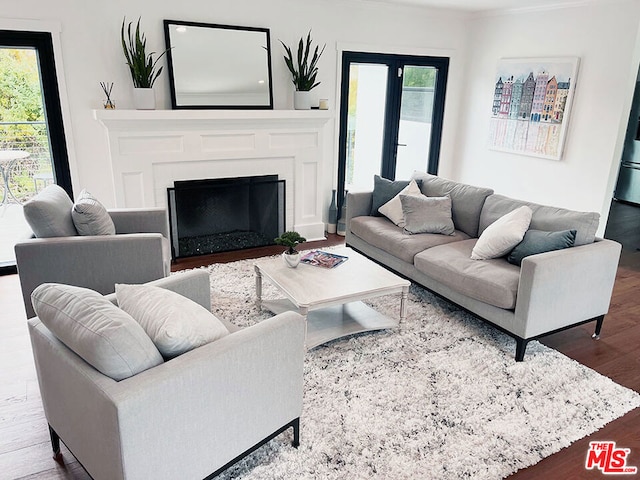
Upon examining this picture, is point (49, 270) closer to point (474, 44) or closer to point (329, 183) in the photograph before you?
point (329, 183)

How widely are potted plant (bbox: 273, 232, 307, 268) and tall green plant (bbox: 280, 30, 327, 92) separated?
6.72 feet

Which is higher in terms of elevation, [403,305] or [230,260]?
[403,305]

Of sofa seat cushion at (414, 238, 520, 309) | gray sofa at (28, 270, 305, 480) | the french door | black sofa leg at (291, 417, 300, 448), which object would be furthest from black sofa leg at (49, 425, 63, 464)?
the french door

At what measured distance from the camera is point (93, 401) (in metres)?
1.55

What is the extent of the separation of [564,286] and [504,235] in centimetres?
53

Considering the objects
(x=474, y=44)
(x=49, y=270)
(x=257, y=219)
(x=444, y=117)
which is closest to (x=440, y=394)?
(x=49, y=270)

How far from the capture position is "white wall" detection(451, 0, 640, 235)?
4.35 meters

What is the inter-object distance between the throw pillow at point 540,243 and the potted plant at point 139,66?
312 centimetres

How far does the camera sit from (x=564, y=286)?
2.86 meters

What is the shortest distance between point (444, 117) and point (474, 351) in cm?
376

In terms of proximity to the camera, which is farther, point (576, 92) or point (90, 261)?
point (576, 92)

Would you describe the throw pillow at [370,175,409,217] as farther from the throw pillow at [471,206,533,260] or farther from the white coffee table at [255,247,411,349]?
the throw pillow at [471,206,533,260]

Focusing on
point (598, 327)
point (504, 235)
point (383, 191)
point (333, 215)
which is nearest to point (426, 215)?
point (383, 191)

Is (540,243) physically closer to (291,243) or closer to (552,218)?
(552,218)
